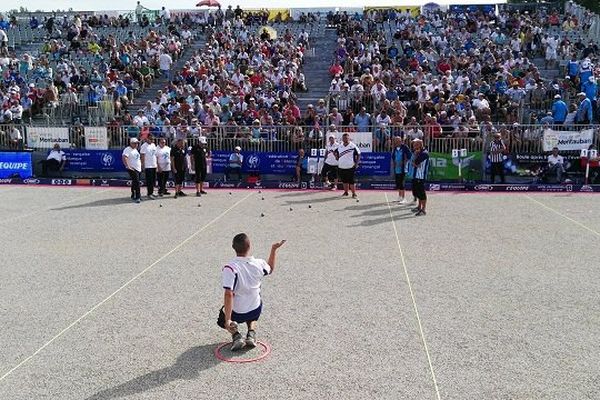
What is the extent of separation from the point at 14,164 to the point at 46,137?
68.5 inches

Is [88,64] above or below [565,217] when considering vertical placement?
above

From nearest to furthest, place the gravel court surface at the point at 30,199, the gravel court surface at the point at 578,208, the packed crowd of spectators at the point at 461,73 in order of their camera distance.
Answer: the gravel court surface at the point at 578,208 < the gravel court surface at the point at 30,199 < the packed crowd of spectators at the point at 461,73

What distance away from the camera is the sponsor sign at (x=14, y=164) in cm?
2272

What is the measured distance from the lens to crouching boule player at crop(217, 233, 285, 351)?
6547mm

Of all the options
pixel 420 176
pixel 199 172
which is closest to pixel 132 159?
pixel 199 172

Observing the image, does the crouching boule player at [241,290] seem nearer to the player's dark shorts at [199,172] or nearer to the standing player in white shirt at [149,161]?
the standing player in white shirt at [149,161]

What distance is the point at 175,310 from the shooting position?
323 inches

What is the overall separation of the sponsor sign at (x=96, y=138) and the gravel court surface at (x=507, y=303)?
1343cm

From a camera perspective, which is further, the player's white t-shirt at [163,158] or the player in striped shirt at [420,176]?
the player's white t-shirt at [163,158]

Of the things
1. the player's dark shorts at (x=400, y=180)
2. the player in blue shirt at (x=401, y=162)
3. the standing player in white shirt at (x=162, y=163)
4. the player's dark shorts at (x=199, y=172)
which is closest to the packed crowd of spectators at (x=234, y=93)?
the standing player in white shirt at (x=162, y=163)

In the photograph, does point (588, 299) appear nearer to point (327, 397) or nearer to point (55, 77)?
point (327, 397)

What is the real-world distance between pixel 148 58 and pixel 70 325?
24.9 meters

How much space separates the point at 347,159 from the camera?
17594 millimetres

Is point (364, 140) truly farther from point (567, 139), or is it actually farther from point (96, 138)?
point (96, 138)
